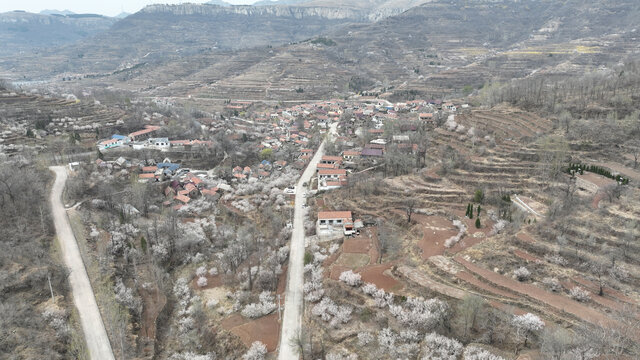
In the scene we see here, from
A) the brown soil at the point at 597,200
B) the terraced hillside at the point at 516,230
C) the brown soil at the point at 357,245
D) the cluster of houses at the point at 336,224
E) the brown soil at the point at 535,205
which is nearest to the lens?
the terraced hillside at the point at 516,230

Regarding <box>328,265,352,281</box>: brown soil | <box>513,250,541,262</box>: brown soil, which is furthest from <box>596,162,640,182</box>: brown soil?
<box>328,265,352,281</box>: brown soil

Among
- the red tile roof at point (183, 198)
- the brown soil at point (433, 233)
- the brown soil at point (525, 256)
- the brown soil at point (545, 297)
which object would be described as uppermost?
the brown soil at point (525, 256)

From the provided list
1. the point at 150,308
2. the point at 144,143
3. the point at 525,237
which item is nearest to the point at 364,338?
the point at 525,237

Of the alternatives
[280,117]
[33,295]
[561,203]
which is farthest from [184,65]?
[561,203]

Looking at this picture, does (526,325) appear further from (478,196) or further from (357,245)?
(478,196)

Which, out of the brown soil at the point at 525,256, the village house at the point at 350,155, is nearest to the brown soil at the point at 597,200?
the brown soil at the point at 525,256

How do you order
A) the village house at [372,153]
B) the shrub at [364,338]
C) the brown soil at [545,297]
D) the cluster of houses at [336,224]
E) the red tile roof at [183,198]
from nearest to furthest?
1. the brown soil at [545,297]
2. the shrub at [364,338]
3. the cluster of houses at [336,224]
4. the red tile roof at [183,198]
5. the village house at [372,153]

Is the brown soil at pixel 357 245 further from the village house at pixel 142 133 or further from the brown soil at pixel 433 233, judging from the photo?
the village house at pixel 142 133
